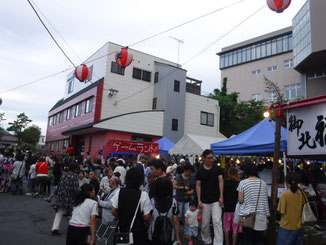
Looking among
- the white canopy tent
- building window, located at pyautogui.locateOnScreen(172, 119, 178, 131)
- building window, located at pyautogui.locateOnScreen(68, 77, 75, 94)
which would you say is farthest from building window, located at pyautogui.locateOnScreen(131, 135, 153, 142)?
building window, located at pyautogui.locateOnScreen(68, 77, 75, 94)

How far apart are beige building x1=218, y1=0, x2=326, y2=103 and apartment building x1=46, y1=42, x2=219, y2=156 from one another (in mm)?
8047

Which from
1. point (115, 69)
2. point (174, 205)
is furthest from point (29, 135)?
point (174, 205)

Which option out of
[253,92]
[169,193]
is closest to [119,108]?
[169,193]

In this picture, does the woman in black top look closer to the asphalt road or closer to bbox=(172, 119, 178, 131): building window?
the asphalt road

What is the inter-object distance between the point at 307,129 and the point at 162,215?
4032mm

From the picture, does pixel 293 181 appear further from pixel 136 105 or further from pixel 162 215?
pixel 136 105

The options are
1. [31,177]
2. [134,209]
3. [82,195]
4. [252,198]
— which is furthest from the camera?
[31,177]

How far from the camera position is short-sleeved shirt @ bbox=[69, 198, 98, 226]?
410 cm

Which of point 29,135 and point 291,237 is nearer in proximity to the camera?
point 291,237

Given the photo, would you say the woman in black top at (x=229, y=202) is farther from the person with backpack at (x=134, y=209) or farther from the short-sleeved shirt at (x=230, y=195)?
the person with backpack at (x=134, y=209)

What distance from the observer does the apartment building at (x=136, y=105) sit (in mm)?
22797

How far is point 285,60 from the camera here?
41.2m

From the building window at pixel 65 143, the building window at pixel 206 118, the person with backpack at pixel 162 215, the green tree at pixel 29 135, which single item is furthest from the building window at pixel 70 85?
the person with backpack at pixel 162 215

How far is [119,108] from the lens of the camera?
2416cm
